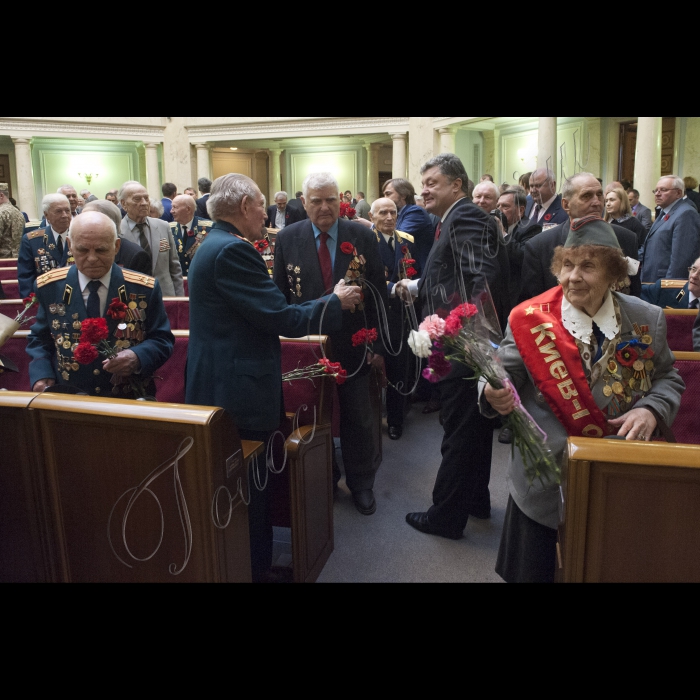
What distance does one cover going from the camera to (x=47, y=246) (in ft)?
14.0

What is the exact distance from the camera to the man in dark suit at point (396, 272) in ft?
13.0

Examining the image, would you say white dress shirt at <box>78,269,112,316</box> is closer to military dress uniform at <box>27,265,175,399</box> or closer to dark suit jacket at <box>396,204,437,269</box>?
military dress uniform at <box>27,265,175,399</box>

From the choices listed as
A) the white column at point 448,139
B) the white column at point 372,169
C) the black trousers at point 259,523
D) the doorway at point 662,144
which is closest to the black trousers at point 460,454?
the black trousers at point 259,523

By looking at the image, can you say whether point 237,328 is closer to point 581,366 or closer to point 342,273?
point 342,273

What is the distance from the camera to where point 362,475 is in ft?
10.3

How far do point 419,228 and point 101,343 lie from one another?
272cm

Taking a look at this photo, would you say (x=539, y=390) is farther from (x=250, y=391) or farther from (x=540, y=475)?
(x=250, y=391)

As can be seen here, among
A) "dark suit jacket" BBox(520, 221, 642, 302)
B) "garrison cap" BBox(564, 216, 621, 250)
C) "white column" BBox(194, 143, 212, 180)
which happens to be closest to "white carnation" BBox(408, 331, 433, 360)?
"garrison cap" BBox(564, 216, 621, 250)

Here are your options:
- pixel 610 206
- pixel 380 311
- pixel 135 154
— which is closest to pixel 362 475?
pixel 380 311

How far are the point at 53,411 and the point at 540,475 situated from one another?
1.35 m

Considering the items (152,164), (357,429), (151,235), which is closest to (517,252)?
(357,429)

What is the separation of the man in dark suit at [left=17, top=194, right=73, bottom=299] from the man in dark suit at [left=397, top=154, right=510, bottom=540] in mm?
2765

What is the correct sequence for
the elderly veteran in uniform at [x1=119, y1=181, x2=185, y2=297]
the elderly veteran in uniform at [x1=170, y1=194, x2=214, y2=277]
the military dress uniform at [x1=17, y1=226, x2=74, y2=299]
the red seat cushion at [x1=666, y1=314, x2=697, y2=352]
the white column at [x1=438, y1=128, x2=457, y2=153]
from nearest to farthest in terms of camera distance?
the red seat cushion at [x1=666, y1=314, x2=697, y2=352] → the military dress uniform at [x1=17, y1=226, x2=74, y2=299] → the elderly veteran in uniform at [x1=119, y1=181, x2=185, y2=297] → the elderly veteran in uniform at [x1=170, y1=194, x2=214, y2=277] → the white column at [x1=438, y1=128, x2=457, y2=153]

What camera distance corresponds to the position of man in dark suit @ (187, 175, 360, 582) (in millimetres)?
2049
